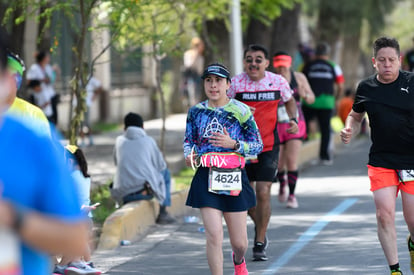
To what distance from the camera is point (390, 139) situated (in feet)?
22.9

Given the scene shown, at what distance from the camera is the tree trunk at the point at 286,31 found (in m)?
20.7

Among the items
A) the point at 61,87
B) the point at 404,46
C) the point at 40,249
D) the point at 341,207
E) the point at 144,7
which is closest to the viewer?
the point at 40,249

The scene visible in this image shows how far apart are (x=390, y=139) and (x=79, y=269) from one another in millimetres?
2710

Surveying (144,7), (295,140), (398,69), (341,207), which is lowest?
(341,207)

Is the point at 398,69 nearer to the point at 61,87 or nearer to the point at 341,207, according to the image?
the point at 341,207

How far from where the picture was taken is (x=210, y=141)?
23.2 feet

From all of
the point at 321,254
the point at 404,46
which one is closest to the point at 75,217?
the point at 321,254

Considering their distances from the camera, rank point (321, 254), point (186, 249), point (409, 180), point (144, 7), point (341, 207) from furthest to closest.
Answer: point (144, 7), point (341, 207), point (186, 249), point (321, 254), point (409, 180)

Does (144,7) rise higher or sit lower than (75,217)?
higher

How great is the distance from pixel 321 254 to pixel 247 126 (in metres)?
2.05

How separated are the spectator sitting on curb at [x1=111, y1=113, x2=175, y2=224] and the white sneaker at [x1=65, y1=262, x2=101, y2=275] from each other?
2.89 metres

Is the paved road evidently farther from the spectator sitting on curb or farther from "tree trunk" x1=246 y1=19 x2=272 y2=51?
"tree trunk" x1=246 y1=19 x2=272 y2=51

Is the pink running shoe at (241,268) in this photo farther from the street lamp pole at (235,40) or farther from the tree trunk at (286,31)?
the tree trunk at (286,31)

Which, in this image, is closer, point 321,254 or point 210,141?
point 210,141
